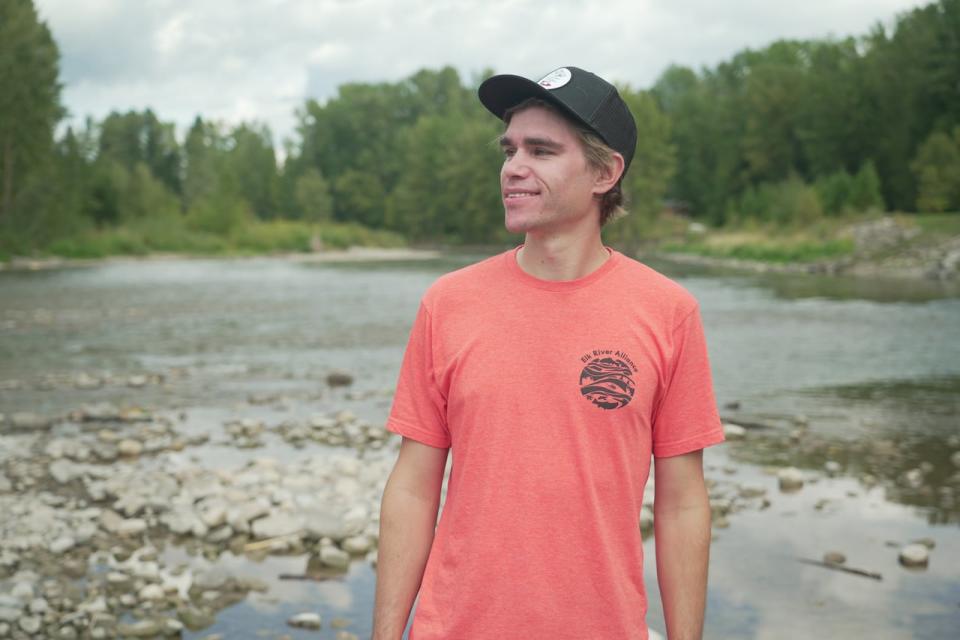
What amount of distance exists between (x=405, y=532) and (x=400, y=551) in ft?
0.15

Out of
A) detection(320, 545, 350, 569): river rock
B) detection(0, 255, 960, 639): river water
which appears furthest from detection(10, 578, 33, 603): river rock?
detection(320, 545, 350, 569): river rock

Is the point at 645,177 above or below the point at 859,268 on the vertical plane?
above

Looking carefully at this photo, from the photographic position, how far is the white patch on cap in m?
2.40

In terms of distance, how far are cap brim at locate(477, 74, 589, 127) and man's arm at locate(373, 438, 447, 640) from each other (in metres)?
0.87

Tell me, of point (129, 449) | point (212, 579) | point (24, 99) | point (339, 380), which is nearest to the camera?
point (212, 579)

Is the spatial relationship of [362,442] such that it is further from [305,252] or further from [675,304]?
[305,252]

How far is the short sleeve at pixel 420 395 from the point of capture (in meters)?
2.47

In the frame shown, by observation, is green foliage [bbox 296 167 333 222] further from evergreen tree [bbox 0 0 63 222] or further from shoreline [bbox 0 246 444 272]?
evergreen tree [bbox 0 0 63 222]

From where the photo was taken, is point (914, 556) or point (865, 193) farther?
point (865, 193)

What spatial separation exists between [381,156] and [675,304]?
113249mm

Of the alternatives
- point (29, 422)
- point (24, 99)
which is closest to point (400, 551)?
point (29, 422)

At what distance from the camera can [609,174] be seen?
2561mm

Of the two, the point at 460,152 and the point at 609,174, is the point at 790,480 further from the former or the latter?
the point at 460,152

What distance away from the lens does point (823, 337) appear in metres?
21.0
